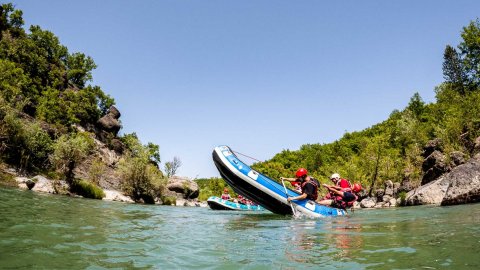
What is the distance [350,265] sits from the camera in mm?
4285

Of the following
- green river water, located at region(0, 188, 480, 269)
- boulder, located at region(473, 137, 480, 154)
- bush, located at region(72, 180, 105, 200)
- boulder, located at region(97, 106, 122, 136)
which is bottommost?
green river water, located at region(0, 188, 480, 269)

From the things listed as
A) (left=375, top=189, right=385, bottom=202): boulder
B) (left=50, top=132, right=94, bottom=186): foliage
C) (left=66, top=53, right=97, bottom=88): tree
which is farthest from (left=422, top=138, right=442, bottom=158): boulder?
(left=66, top=53, right=97, bottom=88): tree

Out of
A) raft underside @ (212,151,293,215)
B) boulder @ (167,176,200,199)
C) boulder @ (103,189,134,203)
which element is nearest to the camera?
raft underside @ (212,151,293,215)

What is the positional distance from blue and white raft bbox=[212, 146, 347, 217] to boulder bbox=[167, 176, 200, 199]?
1151 inches

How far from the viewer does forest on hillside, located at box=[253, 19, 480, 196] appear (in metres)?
34.1

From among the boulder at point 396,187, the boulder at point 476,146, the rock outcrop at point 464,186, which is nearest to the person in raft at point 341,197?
the rock outcrop at point 464,186

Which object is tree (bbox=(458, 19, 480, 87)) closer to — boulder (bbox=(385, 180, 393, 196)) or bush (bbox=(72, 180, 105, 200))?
boulder (bbox=(385, 180, 393, 196))

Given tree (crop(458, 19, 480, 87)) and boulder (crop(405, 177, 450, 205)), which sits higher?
tree (crop(458, 19, 480, 87))

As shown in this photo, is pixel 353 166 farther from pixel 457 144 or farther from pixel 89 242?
pixel 89 242

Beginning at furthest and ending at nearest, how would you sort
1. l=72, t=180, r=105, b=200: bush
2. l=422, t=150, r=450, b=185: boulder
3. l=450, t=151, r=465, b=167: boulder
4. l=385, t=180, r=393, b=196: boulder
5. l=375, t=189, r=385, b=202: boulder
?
1. l=385, t=180, r=393, b=196: boulder
2. l=375, t=189, r=385, b=202: boulder
3. l=422, t=150, r=450, b=185: boulder
4. l=450, t=151, r=465, b=167: boulder
5. l=72, t=180, r=105, b=200: bush

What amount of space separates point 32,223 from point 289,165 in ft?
246

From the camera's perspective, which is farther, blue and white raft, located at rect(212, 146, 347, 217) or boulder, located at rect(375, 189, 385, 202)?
boulder, located at rect(375, 189, 385, 202)

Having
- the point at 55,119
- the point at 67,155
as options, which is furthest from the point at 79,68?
the point at 67,155

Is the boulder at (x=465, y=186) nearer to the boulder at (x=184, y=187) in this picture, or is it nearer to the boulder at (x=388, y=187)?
the boulder at (x=388, y=187)
